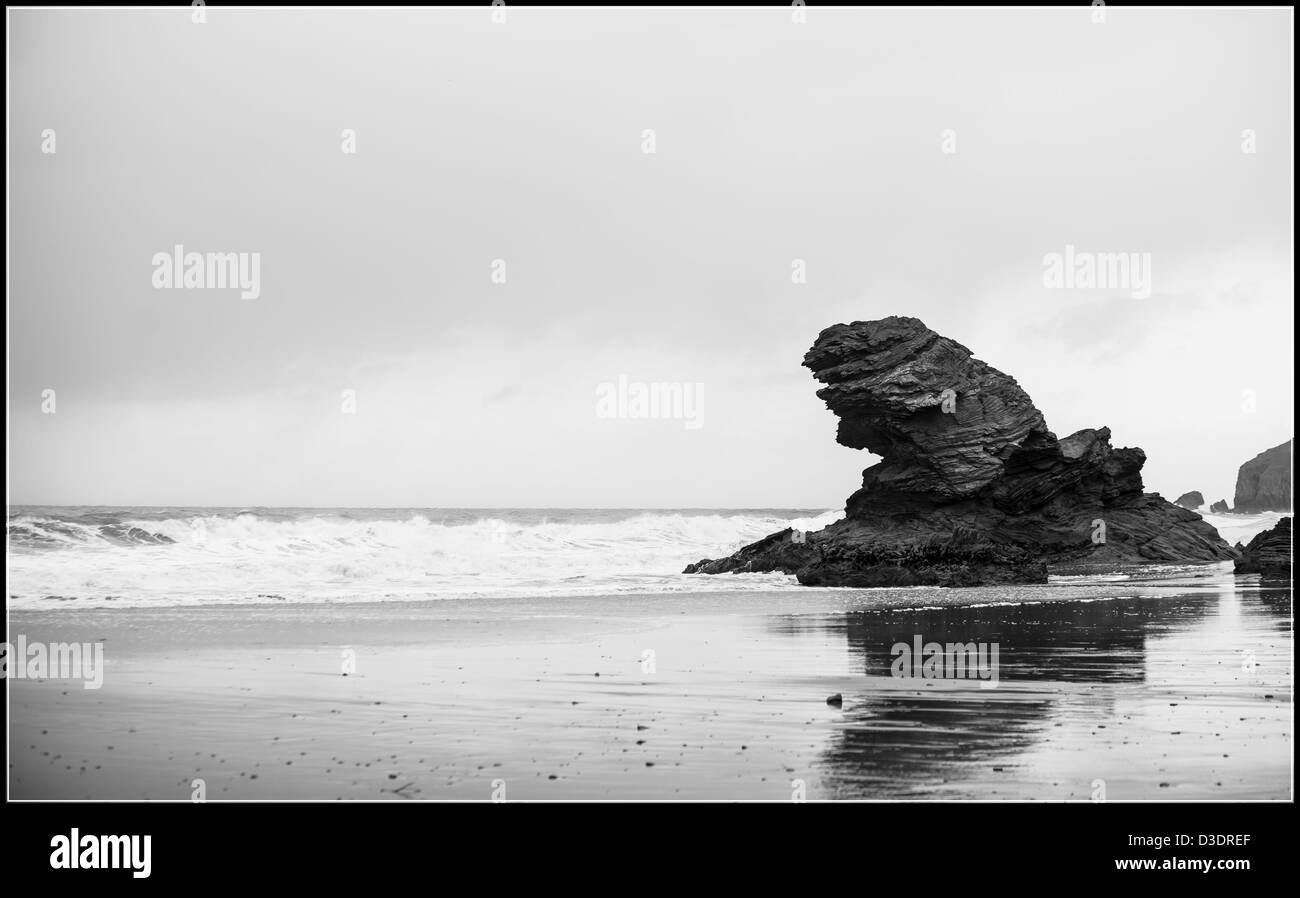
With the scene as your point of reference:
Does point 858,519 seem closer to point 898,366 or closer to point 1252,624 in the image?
point 898,366

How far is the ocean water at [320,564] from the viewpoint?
29.9 m

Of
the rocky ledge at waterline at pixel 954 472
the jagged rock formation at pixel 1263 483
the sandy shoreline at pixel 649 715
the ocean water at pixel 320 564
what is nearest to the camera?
the sandy shoreline at pixel 649 715

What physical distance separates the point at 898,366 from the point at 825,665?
2999 cm

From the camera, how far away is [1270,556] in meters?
37.9

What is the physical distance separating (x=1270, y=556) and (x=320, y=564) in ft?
108

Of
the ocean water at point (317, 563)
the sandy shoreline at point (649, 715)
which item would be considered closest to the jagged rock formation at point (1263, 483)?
the ocean water at point (317, 563)

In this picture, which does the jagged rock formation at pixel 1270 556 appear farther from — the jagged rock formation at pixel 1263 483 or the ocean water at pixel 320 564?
the jagged rock formation at pixel 1263 483

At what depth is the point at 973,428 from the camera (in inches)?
1756

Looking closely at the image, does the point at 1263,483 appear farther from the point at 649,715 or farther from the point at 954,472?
the point at 649,715

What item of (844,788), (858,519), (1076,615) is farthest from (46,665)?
(858,519)

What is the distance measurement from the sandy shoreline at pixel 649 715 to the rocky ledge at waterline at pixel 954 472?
21.5 meters

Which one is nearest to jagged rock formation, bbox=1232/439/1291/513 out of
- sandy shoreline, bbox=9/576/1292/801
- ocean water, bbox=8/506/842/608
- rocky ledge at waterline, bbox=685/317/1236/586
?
rocky ledge at waterline, bbox=685/317/1236/586

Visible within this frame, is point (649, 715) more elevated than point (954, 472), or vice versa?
point (954, 472)

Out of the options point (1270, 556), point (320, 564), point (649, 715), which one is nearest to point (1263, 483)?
point (1270, 556)
